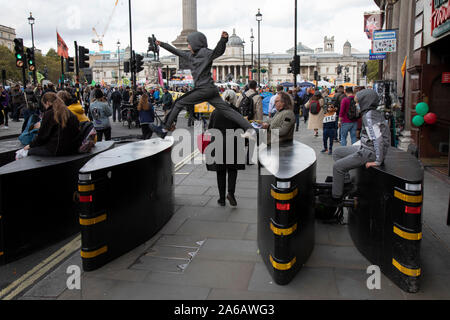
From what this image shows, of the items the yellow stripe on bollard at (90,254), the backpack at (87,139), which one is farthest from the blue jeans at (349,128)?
the yellow stripe on bollard at (90,254)

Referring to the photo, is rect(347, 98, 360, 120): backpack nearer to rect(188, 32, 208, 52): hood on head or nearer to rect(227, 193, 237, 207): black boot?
rect(227, 193, 237, 207): black boot

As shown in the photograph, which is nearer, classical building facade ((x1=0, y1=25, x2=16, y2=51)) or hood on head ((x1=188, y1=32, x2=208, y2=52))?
hood on head ((x1=188, y1=32, x2=208, y2=52))

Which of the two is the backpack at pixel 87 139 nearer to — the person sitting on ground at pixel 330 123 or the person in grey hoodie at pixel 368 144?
the person in grey hoodie at pixel 368 144

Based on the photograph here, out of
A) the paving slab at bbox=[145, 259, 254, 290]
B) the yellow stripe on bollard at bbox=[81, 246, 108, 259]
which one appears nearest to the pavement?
the paving slab at bbox=[145, 259, 254, 290]

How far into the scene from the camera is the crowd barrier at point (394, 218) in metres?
3.97

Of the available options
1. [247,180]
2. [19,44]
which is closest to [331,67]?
[19,44]

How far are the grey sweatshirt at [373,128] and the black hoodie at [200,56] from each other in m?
2.11

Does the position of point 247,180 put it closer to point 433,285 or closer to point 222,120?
point 222,120

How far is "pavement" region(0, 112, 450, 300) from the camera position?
4.13 meters

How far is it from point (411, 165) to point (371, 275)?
1.24 m

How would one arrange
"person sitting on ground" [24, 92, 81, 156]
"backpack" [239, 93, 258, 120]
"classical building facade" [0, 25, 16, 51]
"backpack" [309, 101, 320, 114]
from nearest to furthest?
"person sitting on ground" [24, 92, 81, 156] < "backpack" [239, 93, 258, 120] < "backpack" [309, 101, 320, 114] < "classical building facade" [0, 25, 16, 51]

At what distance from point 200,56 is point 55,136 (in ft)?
7.73

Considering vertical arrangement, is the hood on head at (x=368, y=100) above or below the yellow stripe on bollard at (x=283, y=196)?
above

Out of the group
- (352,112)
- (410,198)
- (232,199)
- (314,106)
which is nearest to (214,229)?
(232,199)
